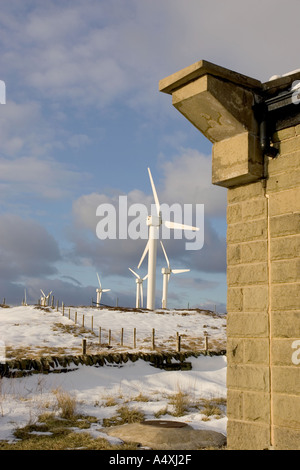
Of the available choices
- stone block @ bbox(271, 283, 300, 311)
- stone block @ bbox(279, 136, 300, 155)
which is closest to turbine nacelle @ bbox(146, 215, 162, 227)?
stone block @ bbox(279, 136, 300, 155)

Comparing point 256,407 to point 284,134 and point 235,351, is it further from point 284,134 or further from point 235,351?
point 284,134

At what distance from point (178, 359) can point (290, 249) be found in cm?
1324

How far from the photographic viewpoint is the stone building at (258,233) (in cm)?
576

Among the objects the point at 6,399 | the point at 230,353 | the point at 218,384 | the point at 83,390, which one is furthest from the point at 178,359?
the point at 230,353

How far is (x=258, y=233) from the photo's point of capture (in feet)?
20.5

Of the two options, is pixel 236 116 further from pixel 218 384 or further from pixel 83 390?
pixel 218 384

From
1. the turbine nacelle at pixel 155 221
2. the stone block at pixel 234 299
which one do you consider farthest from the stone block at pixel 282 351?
the turbine nacelle at pixel 155 221

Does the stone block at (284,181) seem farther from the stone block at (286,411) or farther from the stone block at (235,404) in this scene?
the stone block at (235,404)

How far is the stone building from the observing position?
5762 millimetres

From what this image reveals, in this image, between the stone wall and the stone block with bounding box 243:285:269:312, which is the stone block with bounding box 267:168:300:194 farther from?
the stone block with bounding box 243:285:269:312

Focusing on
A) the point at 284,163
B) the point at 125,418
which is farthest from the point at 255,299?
the point at 125,418

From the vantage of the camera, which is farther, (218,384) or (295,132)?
(218,384)

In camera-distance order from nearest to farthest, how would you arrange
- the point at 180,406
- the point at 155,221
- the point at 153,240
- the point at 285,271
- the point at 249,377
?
the point at 285,271
the point at 249,377
the point at 180,406
the point at 153,240
the point at 155,221

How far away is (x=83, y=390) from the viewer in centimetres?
1376
